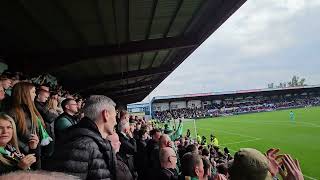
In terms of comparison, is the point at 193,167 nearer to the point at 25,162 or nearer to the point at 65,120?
the point at 25,162

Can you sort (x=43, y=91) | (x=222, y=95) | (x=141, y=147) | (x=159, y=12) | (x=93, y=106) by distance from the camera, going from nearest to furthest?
(x=93, y=106) → (x=43, y=91) → (x=141, y=147) → (x=159, y=12) → (x=222, y=95)

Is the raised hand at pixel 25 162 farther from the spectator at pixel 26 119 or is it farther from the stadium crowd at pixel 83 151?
the spectator at pixel 26 119

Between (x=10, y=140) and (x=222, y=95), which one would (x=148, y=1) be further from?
(x=222, y=95)

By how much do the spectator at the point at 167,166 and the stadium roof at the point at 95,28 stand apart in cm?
509

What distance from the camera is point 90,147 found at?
11.0ft

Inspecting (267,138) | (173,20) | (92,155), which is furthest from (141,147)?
(267,138)

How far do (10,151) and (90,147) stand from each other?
0.96m

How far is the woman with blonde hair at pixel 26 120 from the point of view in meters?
4.41

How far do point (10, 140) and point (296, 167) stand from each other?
2.42 meters

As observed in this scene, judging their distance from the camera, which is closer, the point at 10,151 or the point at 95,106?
the point at 95,106

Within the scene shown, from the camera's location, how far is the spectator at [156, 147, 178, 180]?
441cm

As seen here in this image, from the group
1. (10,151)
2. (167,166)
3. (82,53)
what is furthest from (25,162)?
(82,53)

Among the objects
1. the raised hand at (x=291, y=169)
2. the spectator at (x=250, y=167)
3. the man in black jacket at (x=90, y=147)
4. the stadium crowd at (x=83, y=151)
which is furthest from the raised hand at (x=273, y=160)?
the man in black jacket at (x=90, y=147)

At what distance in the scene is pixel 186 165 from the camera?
4270 mm
